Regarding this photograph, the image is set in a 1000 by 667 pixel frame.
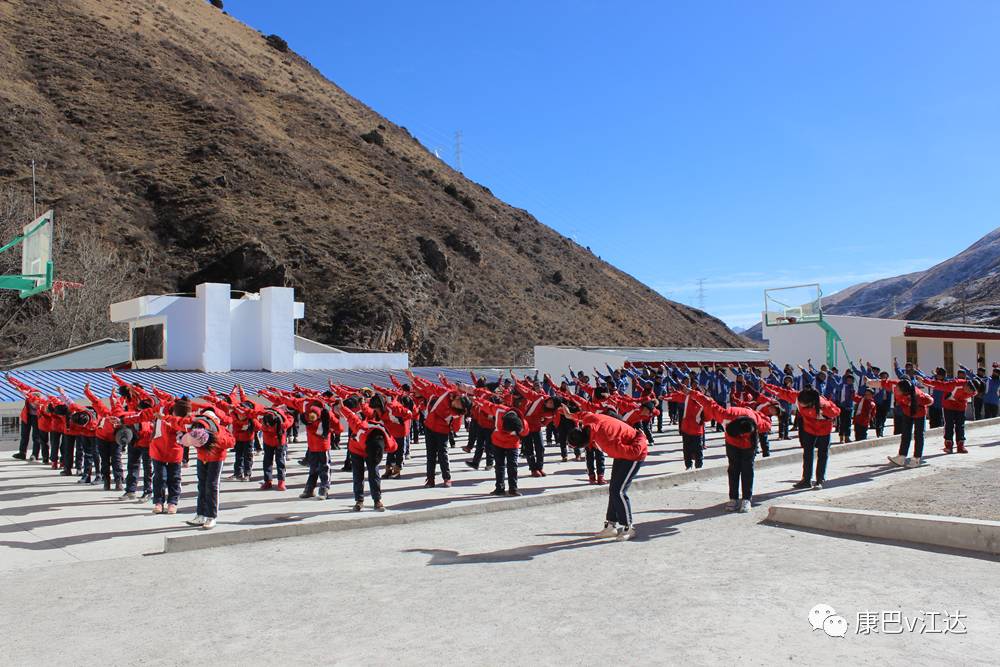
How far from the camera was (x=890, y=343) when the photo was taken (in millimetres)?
32875

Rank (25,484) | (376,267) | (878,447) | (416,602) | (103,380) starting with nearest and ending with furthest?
1. (416,602)
2. (25,484)
3. (878,447)
4. (103,380)
5. (376,267)

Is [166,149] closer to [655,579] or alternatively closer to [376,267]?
[376,267]

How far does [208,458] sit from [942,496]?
31.4 ft

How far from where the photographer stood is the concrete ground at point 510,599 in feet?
17.3

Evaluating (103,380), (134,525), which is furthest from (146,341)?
(134,525)

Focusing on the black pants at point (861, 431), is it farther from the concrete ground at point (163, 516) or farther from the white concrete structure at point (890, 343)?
the white concrete structure at point (890, 343)

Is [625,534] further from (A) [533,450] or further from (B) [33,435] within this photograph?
(B) [33,435]

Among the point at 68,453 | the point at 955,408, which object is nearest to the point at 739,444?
the point at 955,408

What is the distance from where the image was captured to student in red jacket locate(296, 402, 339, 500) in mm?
11578

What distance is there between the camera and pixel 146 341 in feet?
89.9

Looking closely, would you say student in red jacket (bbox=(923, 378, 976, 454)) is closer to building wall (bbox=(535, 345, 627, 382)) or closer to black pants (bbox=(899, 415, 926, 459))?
black pants (bbox=(899, 415, 926, 459))

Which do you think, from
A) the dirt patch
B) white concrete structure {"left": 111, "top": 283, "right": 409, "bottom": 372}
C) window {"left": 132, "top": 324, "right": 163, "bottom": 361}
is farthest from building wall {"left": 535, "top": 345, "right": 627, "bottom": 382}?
the dirt patch

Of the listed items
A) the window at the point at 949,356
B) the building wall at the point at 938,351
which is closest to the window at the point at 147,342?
the building wall at the point at 938,351

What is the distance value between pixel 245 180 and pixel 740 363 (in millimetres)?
41881
